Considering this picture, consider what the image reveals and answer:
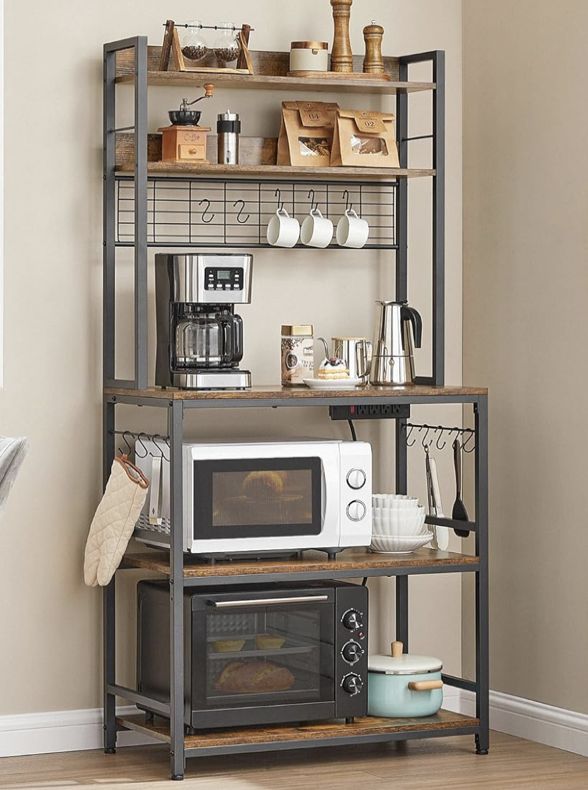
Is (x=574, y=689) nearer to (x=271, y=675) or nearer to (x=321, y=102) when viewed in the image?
(x=271, y=675)

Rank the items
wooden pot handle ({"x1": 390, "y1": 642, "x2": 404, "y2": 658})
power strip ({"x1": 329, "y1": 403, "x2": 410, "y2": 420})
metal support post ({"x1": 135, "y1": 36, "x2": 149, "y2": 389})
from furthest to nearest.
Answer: wooden pot handle ({"x1": 390, "y1": 642, "x2": 404, "y2": 658}) → power strip ({"x1": 329, "y1": 403, "x2": 410, "y2": 420}) → metal support post ({"x1": 135, "y1": 36, "x2": 149, "y2": 389})

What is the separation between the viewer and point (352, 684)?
391cm

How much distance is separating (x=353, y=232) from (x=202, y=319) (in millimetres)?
551

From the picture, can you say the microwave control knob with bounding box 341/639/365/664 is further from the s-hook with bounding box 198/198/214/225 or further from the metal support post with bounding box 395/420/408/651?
the s-hook with bounding box 198/198/214/225

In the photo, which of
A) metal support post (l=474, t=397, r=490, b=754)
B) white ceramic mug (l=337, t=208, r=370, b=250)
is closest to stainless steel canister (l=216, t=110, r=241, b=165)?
white ceramic mug (l=337, t=208, r=370, b=250)

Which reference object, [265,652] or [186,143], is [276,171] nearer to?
[186,143]

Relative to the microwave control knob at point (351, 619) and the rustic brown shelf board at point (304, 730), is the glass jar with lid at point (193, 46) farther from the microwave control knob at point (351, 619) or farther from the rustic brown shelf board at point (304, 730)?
the rustic brown shelf board at point (304, 730)

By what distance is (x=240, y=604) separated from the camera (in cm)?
376

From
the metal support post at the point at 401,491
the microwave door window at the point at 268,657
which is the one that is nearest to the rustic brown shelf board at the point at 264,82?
the metal support post at the point at 401,491

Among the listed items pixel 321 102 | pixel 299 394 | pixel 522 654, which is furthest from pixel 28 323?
pixel 522 654

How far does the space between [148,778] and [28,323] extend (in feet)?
4.10

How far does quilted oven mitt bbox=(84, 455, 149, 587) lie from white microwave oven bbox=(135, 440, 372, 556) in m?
0.06

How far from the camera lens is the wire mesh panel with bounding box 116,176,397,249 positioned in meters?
4.12

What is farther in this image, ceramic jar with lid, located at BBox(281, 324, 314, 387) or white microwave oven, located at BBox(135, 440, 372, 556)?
ceramic jar with lid, located at BBox(281, 324, 314, 387)
